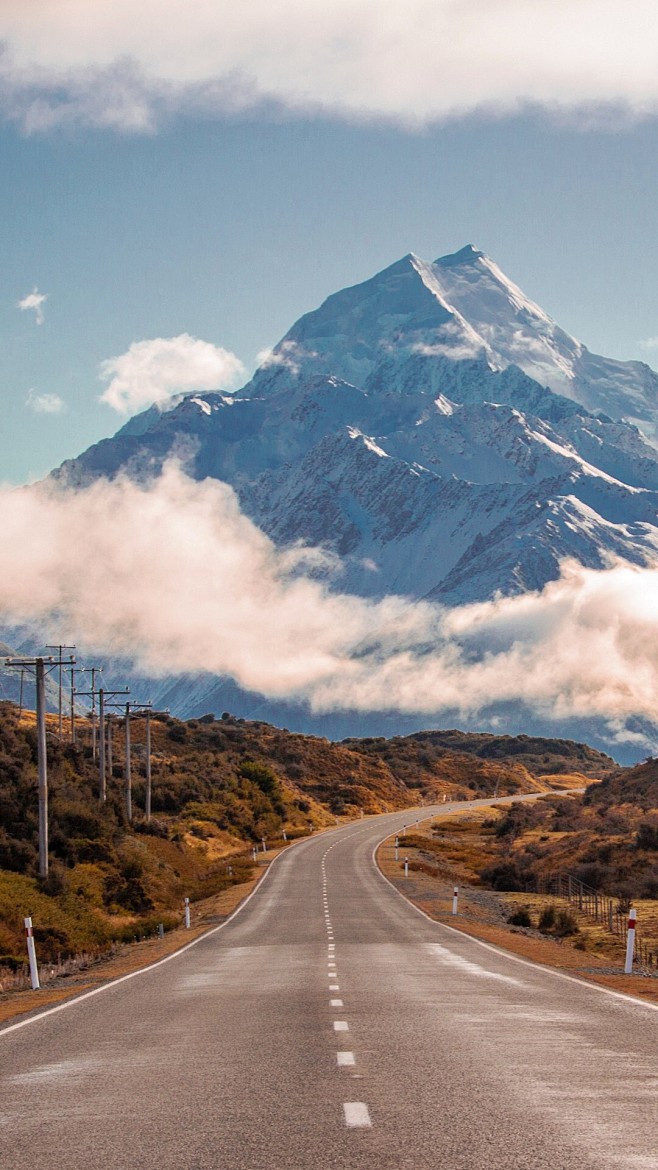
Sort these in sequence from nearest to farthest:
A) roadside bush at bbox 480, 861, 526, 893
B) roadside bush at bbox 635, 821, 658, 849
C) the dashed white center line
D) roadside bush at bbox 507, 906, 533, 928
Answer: the dashed white center line, roadside bush at bbox 507, 906, 533, 928, roadside bush at bbox 480, 861, 526, 893, roadside bush at bbox 635, 821, 658, 849

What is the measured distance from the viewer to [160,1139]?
856 centimetres

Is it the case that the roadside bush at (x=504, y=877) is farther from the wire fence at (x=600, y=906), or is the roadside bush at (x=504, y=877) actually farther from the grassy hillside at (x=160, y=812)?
the grassy hillside at (x=160, y=812)

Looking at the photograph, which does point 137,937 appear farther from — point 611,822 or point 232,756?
point 232,756

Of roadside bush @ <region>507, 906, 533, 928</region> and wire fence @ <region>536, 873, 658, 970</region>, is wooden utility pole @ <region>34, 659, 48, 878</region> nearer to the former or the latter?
roadside bush @ <region>507, 906, 533, 928</region>

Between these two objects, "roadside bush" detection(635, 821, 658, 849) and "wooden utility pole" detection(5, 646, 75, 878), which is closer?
"wooden utility pole" detection(5, 646, 75, 878)

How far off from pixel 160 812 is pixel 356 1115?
82.8 metres

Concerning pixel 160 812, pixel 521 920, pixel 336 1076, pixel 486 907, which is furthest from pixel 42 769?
pixel 160 812

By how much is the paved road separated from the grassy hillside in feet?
55.0

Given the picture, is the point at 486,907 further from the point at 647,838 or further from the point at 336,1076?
the point at 336,1076

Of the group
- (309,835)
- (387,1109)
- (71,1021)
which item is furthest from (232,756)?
(387,1109)

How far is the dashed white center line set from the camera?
873 centimetres

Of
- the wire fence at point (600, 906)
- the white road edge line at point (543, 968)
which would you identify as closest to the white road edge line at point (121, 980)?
the white road edge line at point (543, 968)

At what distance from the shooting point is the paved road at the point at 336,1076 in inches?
318

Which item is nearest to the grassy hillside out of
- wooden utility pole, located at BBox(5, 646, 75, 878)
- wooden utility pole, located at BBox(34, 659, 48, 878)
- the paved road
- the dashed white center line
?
wooden utility pole, located at BBox(34, 659, 48, 878)
